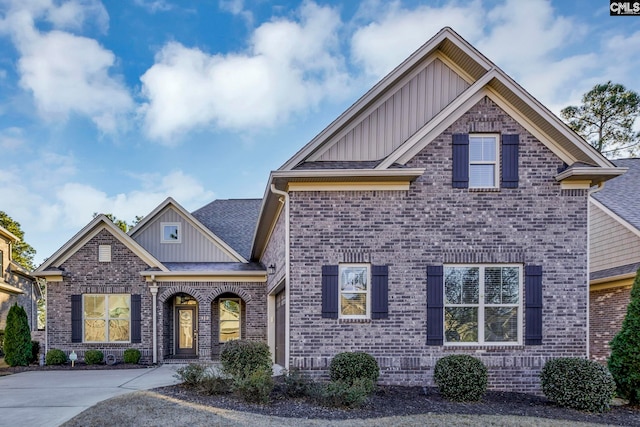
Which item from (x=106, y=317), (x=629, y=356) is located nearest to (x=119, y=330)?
(x=106, y=317)

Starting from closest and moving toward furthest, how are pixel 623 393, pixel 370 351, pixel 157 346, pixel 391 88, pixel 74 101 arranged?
pixel 623 393 < pixel 370 351 < pixel 391 88 < pixel 157 346 < pixel 74 101

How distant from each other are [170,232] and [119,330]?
4.09m

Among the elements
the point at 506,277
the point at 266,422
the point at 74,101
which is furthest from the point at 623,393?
the point at 74,101

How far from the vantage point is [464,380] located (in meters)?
7.62

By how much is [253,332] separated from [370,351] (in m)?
7.34

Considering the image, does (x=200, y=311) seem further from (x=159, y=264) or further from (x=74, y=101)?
(x=74, y=101)

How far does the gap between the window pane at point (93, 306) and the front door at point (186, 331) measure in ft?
8.72

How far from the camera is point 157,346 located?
1429 centimetres

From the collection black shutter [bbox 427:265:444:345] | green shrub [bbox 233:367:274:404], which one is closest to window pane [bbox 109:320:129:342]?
green shrub [bbox 233:367:274:404]

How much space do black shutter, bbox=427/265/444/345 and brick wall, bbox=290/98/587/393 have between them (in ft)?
0.43

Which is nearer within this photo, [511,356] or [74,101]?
[511,356]

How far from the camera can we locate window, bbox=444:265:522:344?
8898mm

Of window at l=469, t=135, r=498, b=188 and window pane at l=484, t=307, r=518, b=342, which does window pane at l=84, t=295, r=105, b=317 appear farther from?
window at l=469, t=135, r=498, b=188

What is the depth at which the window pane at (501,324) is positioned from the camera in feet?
29.2
